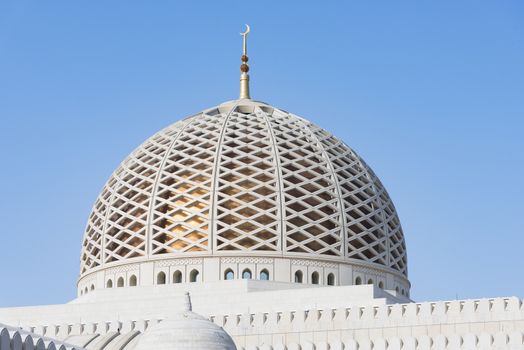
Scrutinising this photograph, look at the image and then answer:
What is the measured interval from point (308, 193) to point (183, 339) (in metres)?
10.6

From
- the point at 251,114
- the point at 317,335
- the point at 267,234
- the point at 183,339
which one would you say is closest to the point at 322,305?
the point at 317,335

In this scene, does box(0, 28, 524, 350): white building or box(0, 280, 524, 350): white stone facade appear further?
box(0, 28, 524, 350): white building

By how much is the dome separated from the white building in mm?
42

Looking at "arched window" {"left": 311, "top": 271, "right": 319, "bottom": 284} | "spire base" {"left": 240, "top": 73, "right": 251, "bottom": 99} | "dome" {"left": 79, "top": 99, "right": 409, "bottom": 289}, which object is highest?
"spire base" {"left": 240, "top": 73, "right": 251, "bottom": 99}

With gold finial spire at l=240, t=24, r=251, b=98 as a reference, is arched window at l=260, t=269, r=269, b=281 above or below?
below

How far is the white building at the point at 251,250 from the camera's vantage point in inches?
1297

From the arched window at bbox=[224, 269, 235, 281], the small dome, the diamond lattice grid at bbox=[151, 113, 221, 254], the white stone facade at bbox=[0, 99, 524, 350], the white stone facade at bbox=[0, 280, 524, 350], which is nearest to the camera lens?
the small dome

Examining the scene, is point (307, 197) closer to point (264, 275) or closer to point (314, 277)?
point (314, 277)

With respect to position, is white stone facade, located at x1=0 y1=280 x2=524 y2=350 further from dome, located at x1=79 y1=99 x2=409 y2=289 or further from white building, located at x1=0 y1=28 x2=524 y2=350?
dome, located at x1=79 y1=99 x2=409 y2=289

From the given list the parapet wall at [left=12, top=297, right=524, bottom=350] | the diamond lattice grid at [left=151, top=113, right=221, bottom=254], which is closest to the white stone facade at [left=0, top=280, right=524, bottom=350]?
the parapet wall at [left=12, top=297, right=524, bottom=350]

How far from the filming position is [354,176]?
39750mm

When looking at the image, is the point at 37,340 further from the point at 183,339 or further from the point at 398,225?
the point at 398,225

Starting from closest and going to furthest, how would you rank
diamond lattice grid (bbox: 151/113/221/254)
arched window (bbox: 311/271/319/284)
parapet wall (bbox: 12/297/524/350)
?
1. parapet wall (bbox: 12/297/524/350)
2. arched window (bbox: 311/271/319/284)
3. diamond lattice grid (bbox: 151/113/221/254)

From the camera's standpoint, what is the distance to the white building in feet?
108
